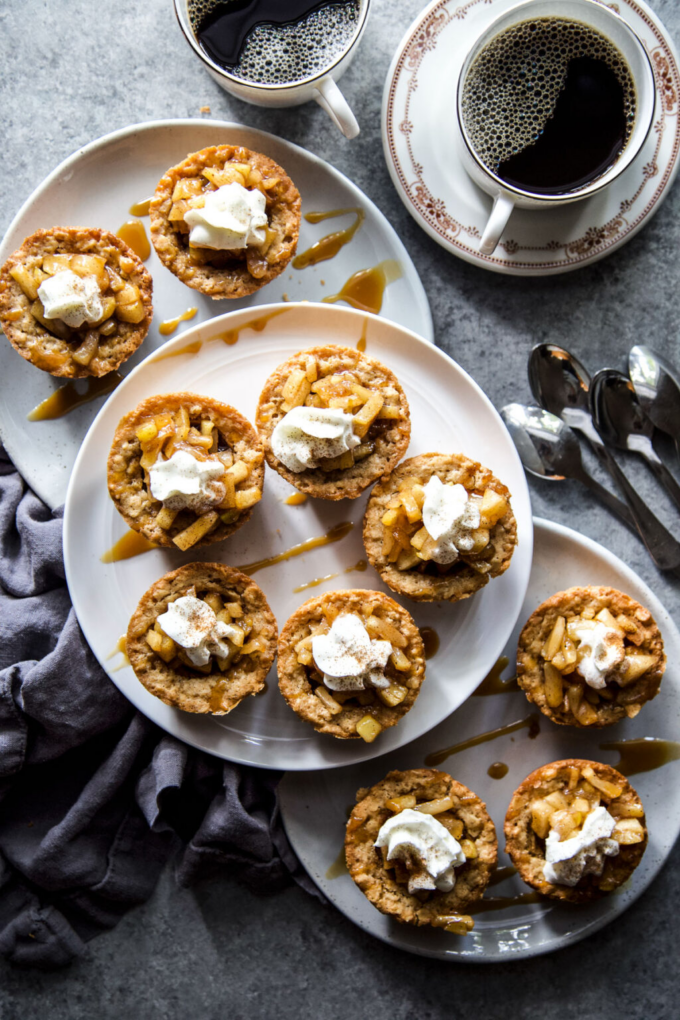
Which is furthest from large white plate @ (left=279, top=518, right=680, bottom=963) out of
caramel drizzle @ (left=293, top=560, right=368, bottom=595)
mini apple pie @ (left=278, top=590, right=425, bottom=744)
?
caramel drizzle @ (left=293, top=560, right=368, bottom=595)

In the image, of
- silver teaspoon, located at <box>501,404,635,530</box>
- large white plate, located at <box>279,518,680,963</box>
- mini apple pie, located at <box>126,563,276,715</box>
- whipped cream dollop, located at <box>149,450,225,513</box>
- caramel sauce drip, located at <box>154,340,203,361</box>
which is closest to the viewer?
whipped cream dollop, located at <box>149,450,225,513</box>

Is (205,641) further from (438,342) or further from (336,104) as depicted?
(336,104)

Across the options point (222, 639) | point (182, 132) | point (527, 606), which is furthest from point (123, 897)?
point (182, 132)

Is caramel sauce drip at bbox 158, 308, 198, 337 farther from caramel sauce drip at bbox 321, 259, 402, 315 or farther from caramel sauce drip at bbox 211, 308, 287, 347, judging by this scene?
caramel sauce drip at bbox 321, 259, 402, 315

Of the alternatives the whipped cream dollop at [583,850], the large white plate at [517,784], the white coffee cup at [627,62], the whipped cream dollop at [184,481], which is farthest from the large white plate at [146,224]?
the whipped cream dollop at [583,850]

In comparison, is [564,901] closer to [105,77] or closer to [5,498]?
[5,498]
